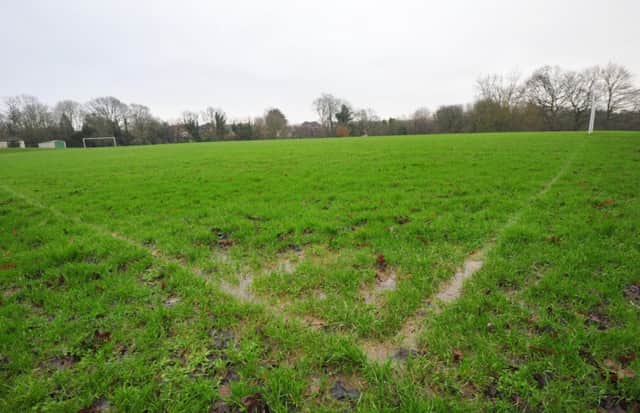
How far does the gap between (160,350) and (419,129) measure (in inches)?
2935

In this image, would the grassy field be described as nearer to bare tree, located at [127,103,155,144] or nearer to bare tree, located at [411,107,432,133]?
bare tree, located at [411,107,432,133]

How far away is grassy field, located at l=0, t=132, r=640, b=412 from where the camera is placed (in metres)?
2.03

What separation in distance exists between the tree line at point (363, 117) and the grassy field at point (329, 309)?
62.2 metres

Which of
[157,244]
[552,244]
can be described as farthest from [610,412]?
[157,244]

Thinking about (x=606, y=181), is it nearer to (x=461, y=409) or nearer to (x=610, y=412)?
(x=610, y=412)

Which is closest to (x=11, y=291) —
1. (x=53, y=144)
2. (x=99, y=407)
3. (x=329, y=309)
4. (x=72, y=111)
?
(x=99, y=407)

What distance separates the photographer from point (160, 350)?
96.7 inches

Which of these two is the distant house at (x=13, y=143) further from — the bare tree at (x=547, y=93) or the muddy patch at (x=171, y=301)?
the bare tree at (x=547, y=93)

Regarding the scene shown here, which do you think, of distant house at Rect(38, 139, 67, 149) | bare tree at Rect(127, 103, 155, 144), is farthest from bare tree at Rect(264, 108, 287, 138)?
distant house at Rect(38, 139, 67, 149)

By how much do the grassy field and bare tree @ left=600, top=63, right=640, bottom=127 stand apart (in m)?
65.6

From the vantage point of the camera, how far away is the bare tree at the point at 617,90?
47.4m

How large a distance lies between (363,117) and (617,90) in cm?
5191

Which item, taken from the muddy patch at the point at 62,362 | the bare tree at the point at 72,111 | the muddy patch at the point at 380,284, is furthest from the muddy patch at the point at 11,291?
the bare tree at the point at 72,111

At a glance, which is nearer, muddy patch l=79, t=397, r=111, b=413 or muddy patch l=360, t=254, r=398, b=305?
muddy patch l=79, t=397, r=111, b=413
